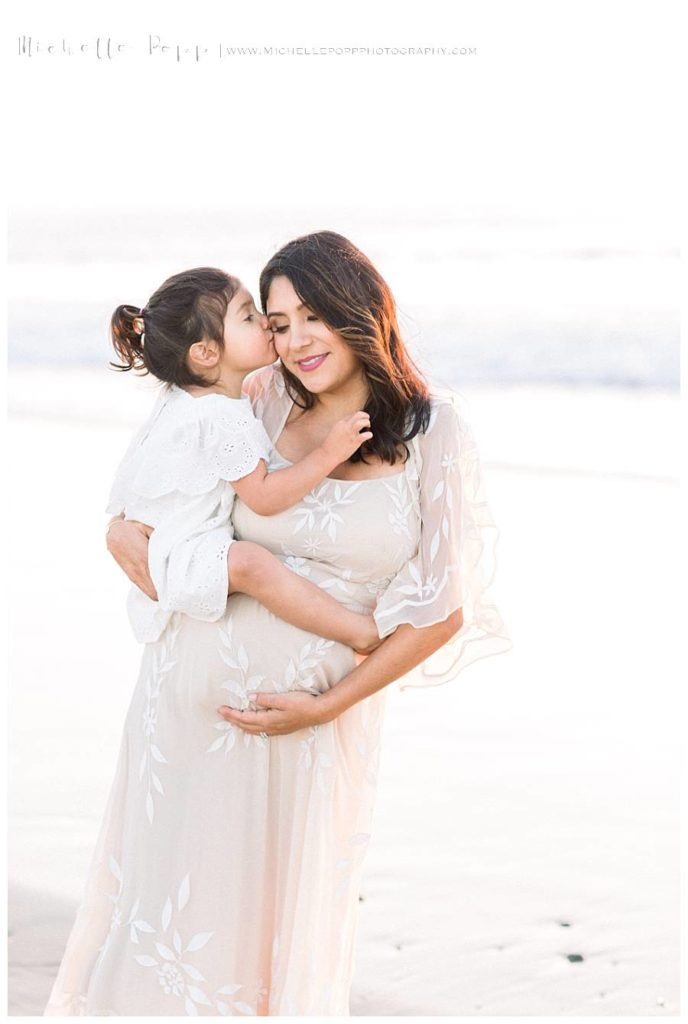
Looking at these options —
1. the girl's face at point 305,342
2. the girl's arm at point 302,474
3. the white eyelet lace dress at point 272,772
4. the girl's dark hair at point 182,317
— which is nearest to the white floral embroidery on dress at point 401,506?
the white eyelet lace dress at point 272,772

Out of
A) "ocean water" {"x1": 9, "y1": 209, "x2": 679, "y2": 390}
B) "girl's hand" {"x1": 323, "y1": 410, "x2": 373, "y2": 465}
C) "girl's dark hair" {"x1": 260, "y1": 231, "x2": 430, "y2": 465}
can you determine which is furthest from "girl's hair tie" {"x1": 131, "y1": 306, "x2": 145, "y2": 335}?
"ocean water" {"x1": 9, "y1": 209, "x2": 679, "y2": 390}

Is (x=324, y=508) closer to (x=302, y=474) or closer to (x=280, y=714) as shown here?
(x=302, y=474)

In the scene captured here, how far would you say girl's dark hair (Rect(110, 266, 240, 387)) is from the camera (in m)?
2.77

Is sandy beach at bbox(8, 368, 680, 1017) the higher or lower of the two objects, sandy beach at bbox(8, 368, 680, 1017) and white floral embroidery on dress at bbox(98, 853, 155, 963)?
the lower

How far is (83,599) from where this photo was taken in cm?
640

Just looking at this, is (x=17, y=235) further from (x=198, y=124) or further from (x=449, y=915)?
(x=449, y=915)

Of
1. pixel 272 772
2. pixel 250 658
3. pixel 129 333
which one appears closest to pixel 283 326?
pixel 129 333

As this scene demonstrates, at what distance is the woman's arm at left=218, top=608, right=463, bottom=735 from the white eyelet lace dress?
0.04 metres

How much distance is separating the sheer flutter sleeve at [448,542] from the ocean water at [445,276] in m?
7.08

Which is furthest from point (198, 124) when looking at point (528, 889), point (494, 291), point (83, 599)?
point (528, 889)

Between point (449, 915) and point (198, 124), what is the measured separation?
7.22 meters

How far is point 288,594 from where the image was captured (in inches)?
102

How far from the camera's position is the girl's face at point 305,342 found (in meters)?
2.66

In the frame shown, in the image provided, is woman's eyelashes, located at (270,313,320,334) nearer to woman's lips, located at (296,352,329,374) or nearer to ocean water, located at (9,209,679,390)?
woman's lips, located at (296,352,329,374)
